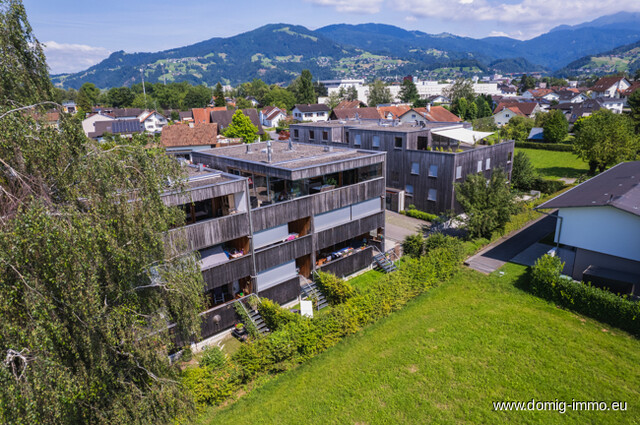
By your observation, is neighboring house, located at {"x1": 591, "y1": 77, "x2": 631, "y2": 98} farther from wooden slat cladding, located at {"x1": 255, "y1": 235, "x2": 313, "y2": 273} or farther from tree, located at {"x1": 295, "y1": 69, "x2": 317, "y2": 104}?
wooden slat cladding, located at {"x1": 255, "y1": 235, "x2": 313, "y2": 273}

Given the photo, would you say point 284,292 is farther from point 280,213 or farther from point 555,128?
point 555,128

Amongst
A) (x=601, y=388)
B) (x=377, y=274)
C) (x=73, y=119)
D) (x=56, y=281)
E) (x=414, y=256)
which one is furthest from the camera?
(x=414, y=256)

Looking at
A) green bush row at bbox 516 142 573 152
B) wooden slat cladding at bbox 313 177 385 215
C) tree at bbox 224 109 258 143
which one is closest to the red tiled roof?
tree at bbox 224 109 258 143

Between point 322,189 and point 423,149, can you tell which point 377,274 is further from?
point 423,149

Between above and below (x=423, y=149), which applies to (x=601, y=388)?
below

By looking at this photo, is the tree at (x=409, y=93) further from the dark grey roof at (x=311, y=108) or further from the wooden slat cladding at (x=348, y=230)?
the wooden slat cladding at (x=348, y=230)

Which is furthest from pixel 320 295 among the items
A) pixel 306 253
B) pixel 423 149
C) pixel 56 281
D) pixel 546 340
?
pixel 423 149

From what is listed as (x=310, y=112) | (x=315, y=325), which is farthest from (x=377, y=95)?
(x=315, y=325)

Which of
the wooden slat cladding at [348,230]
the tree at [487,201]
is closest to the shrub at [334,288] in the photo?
the wooden slat cladding at [348,230]
